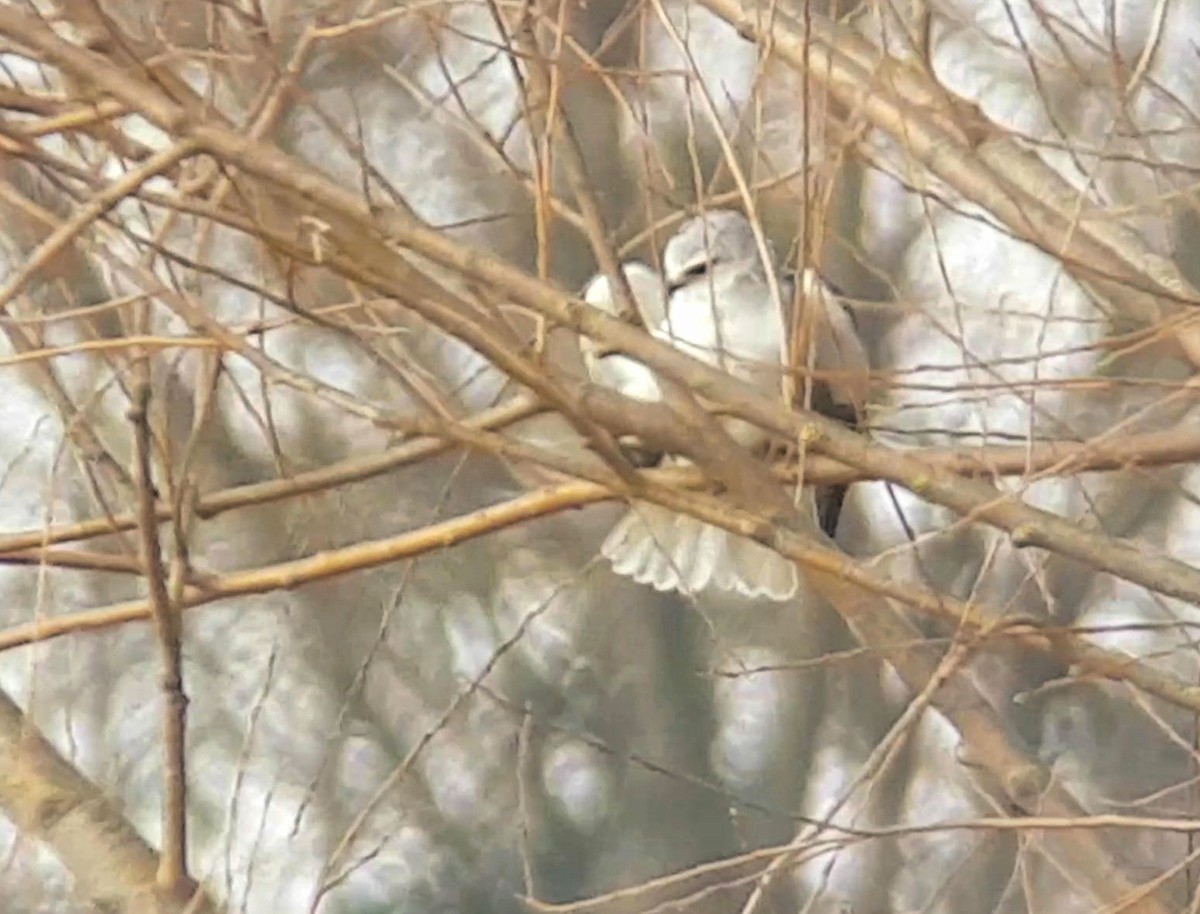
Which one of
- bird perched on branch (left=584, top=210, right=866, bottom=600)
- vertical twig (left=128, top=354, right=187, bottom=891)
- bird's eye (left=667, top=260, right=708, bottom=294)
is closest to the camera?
vertical twig (left=128, top=354, right=187, bottom=891)

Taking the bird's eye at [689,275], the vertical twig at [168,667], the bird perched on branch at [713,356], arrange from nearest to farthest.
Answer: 1. the vertical twig at [168,667]
2. the bird perched on branch at [713,356]
3. the bird's eye at [689,275]

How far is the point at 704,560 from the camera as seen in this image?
6.83ft

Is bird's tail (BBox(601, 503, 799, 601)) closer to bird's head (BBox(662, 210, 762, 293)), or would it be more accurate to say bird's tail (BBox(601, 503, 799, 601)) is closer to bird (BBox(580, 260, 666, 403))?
bird (BBox(580, 260, 666, 403))

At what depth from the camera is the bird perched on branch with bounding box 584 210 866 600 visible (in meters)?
2.05

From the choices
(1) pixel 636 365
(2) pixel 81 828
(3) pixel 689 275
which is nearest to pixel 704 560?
(1) pixel 636 365

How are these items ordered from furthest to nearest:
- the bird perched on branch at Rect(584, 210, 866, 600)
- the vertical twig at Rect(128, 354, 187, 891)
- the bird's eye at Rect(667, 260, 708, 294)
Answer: the bird's eye at Rect(667, 260, 708, 294) → the bird perched on branch at Rect(584, 210, 866, 600) → the vertical twig at Rect(128, 354, 187, 891)

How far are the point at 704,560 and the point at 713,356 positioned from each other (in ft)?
0.84

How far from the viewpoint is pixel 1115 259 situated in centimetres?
168

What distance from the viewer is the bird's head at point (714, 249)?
7.30ft

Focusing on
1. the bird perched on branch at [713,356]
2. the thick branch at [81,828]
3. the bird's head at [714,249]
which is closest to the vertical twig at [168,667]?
the thick branch at [81,828]

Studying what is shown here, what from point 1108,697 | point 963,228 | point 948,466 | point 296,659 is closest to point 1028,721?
point 1108,697

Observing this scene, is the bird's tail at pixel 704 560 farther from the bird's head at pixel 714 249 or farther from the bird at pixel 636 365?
the bird's head at pixel 714 249

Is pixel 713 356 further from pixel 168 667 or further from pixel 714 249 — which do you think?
pixel 168 667

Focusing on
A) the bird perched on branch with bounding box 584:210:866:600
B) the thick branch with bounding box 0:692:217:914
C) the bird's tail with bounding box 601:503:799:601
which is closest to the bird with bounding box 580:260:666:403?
the bird perched on branch with bounding box 584:210:866:600
